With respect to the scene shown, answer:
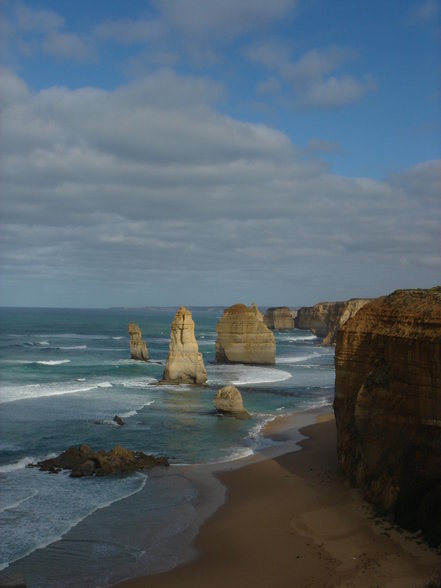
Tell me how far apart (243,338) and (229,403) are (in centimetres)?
2875

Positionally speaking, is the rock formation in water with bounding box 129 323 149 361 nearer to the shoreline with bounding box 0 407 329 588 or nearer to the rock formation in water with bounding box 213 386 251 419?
the rock formation in water with bounding box 213 386 251 419

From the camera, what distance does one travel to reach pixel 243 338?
2648 inches

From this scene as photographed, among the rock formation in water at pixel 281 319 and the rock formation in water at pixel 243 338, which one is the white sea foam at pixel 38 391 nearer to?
the rock formation in water at pixel 243 338

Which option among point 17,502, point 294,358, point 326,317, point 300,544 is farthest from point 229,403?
point 326,317

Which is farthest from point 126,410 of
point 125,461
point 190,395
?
point 125,461

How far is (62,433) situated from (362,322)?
19.5 metres

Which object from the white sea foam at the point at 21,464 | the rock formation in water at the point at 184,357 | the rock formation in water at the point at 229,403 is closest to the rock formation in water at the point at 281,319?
the rock formation in water at the point at 184,357

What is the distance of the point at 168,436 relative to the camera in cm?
3359

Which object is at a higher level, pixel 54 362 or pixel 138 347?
pixel 138 347

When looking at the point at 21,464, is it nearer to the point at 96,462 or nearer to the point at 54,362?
the point at 96,462

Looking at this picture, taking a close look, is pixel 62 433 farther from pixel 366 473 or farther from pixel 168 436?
A: pixel 366 473

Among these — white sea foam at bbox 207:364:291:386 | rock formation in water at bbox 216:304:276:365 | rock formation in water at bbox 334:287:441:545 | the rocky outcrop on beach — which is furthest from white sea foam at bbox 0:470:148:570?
rock formation in water at bbox 216:304:276:365

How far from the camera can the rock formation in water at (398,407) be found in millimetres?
17766

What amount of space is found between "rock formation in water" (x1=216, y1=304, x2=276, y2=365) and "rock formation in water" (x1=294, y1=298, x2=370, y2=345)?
36803mm
